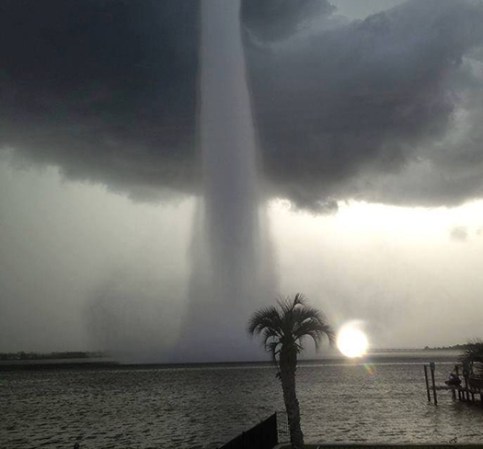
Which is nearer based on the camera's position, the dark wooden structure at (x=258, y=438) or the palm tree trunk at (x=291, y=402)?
the dark wooden structure at (x=258, y=438)

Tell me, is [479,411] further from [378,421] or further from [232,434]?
[232,434]

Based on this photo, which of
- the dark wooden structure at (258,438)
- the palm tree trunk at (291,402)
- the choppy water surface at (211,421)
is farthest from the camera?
the choppy water surface at (211,421)

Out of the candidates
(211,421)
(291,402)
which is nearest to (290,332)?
(291,402)

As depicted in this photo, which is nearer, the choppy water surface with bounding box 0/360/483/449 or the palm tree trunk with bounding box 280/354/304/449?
the palm tree trunk with bounding box 280/354/304/449

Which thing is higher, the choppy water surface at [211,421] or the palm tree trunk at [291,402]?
the palm tree trunk at [291,402]

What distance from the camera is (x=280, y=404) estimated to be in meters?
75.2

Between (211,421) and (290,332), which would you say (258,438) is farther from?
(211,421)

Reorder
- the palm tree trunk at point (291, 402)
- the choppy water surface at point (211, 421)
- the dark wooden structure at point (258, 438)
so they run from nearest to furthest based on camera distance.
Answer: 1. the dark wooden structure at point (258, 438)
2. the palm tree trunk at point (291, 402)
3. the choppy water surface at point (211, 421)

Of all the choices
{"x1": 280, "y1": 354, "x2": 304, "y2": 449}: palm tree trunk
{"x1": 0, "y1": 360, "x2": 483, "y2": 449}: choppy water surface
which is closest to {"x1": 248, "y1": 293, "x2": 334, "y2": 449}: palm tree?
{"x1": 280, "y1": 354, "x2": 304, "y2": 449}: palm tree trunk

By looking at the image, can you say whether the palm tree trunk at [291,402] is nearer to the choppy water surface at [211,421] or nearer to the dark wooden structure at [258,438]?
the dark wooden structure at [258,438]

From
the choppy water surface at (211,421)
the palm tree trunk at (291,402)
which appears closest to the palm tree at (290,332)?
the palm tree trunk at (291,402)

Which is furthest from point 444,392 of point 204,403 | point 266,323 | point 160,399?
point 266,323

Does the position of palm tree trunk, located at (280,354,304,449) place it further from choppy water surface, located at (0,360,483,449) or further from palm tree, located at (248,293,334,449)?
choppy water surface, located at (0,360,483,449)

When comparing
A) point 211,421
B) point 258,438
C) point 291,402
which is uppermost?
point 291,402
